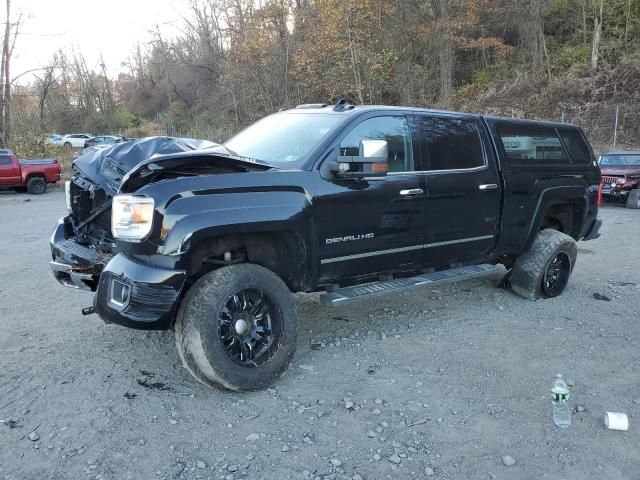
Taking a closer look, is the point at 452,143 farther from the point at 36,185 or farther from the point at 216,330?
the point at 36,185

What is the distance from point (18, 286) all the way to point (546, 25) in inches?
1164

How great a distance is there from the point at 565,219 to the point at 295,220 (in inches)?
154

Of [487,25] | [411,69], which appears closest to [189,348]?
[411,69]

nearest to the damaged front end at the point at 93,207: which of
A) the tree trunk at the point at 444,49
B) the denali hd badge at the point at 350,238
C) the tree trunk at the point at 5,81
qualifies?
the denali hd badge at the point at 350,238

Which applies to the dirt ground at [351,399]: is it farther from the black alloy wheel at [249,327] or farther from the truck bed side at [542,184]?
the truck bed side at [542,184]

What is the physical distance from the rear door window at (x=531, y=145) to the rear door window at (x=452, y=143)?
42 centimetres

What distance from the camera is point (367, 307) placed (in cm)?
562

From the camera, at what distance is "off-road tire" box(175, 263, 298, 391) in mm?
3562

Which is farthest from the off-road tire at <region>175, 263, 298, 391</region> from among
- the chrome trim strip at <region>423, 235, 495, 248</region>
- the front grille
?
the front grille

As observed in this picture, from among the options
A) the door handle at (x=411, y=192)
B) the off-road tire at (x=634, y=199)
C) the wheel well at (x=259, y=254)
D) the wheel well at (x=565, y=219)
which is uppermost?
the door handle at (x=411, y=192)

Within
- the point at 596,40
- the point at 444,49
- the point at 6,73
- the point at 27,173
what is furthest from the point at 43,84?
the point at 596,40

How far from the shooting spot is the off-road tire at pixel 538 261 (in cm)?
585

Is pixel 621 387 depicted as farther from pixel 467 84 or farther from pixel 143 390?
pixel 467 84

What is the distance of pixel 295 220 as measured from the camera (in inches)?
157
